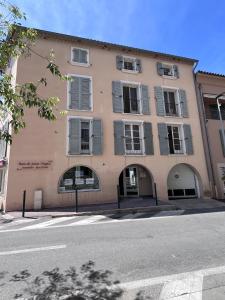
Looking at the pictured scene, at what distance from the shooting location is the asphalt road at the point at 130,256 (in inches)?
134

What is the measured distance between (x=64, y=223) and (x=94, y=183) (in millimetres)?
4734

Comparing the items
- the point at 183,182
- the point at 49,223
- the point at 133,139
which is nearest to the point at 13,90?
the point at 49,223

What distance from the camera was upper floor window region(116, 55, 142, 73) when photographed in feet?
50.5

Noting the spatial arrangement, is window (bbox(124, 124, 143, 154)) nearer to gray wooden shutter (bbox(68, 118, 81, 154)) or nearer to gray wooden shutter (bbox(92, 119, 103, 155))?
gray wooden shutter (bbox(92, 119, 103, 155))

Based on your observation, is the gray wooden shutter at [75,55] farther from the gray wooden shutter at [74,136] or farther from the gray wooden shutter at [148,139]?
the gray wooden shutter at [148,139]

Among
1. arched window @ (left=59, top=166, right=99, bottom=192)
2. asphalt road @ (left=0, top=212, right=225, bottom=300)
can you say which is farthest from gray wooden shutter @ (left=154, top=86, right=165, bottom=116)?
asphalt road @ (left=0, top=212, right=225, bottom=300)

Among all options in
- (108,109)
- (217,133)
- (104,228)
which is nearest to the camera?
(104,228)

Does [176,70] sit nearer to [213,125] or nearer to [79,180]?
[213,125]

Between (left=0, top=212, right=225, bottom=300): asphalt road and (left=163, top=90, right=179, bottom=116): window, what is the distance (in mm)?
9479

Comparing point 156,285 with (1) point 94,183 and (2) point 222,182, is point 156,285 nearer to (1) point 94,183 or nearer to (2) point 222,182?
(1) point 94,183

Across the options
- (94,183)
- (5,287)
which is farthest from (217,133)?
(5,287)

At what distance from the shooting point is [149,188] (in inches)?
579

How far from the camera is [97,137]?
1329 cm

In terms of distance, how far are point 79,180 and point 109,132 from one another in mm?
3320
